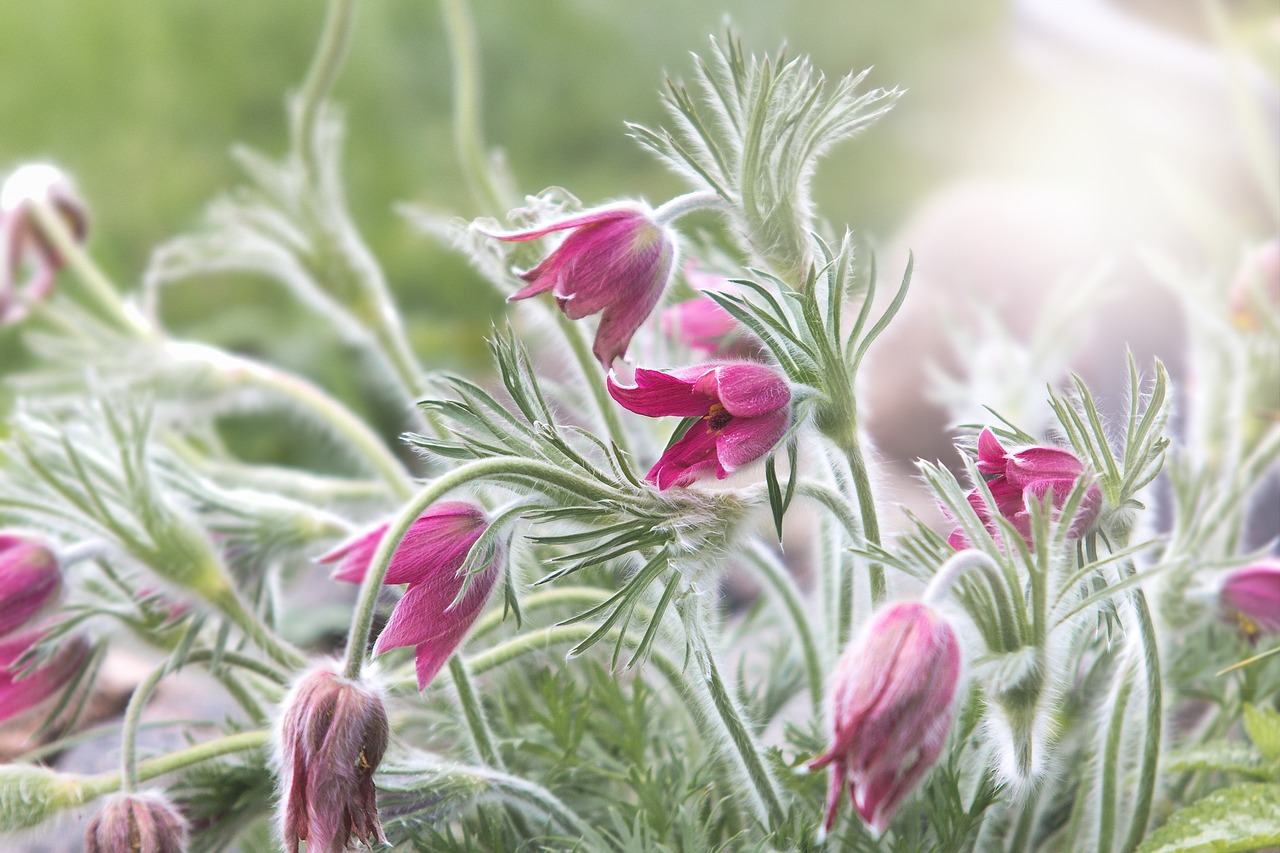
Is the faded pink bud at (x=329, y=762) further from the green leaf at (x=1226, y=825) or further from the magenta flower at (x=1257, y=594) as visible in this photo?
the magenta flower at (x=1257, y=594)

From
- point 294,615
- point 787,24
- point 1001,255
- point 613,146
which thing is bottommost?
point 294,615

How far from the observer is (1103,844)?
643 millimetres

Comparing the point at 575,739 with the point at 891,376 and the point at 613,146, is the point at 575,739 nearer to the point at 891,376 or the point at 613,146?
the point at 891,376

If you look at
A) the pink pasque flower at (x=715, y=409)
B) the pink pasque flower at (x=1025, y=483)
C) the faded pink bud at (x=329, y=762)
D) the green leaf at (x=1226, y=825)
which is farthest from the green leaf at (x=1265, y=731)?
the faded pink bud at (x=329, y=762)

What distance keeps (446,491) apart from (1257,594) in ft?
1.60

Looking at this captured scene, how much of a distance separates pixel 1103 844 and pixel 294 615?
33.0 inches

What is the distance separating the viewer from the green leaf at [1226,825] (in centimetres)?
59

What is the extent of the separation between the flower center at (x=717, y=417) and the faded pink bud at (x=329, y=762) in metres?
0.19

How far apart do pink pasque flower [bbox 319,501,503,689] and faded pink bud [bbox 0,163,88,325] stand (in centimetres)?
76

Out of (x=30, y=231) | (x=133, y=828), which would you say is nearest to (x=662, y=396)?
(x=133, y=828)

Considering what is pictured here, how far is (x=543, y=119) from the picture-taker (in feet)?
7.75

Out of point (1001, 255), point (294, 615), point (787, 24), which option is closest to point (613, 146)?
point (787, 24)

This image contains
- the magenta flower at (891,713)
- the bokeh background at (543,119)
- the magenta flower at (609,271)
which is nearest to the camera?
the magenta flower at (891,713)

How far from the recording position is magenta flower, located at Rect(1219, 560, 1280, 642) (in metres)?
0.68
